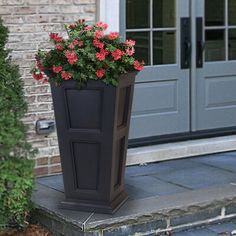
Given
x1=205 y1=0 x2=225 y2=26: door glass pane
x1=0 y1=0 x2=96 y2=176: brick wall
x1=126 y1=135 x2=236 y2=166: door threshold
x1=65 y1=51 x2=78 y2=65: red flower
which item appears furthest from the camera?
x1=205 y1=0 x2=225 y2=26: door glass pane

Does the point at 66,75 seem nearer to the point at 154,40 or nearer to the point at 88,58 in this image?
the point at 88,58

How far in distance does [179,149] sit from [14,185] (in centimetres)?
274

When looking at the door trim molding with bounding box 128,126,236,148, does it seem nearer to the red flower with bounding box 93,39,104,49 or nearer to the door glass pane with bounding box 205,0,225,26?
the door glass pane with bounding box 205,0,225,26

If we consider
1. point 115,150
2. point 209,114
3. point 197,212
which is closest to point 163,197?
point 197,212

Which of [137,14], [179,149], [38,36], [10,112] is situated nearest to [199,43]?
[137,14]

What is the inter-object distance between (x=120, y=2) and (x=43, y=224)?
7.77ft

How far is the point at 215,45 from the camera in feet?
23.5

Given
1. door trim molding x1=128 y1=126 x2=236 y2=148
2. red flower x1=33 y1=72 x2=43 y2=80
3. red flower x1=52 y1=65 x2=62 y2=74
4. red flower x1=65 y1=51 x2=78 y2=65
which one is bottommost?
door trim molding x1=128 y1=126 x2=236 y2=148

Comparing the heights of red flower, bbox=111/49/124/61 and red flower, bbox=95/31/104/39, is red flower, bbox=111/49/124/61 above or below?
below

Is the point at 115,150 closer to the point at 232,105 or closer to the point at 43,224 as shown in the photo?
the point at 43,224

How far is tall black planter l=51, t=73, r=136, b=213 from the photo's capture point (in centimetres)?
476

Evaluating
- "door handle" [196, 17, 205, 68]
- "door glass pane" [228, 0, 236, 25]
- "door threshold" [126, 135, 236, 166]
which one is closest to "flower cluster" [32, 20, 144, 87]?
"door threshold" [126, 135, 236, 166]

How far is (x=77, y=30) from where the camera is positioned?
193 inches

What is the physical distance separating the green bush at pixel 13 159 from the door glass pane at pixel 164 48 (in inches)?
94.3
